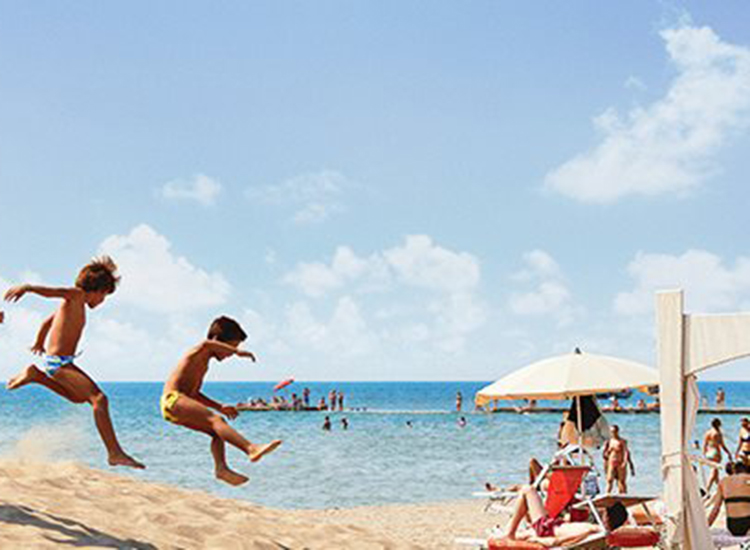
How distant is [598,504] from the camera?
975 cm

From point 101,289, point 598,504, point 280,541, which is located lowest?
point 280,541

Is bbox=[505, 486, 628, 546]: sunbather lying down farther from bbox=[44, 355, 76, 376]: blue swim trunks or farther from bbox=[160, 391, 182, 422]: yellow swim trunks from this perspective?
bbox=[44, 355, 76, 376]: blue swim trunks

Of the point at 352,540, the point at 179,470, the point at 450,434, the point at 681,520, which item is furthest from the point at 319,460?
the point at 681,520

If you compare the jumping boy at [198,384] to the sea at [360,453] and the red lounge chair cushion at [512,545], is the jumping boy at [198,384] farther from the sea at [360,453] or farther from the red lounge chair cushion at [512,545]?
the sea at [360,453]

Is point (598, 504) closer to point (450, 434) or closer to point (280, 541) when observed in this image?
point (280, 541)

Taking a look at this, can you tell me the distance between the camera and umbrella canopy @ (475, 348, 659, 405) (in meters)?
9.95

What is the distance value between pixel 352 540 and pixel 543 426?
157 feet

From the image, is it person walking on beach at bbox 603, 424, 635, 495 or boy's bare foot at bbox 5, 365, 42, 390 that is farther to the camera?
person walking on beach at bbox 603, 424, 635, 495

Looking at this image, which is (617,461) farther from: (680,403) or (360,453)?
(360,453)

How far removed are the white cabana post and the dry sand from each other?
10.7ft

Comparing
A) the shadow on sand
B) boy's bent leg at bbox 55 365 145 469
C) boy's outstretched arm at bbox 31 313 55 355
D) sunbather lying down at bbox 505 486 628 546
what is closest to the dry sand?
the shadow on sand

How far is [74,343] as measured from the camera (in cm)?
633

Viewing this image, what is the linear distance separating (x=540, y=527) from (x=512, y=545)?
0.38 meters

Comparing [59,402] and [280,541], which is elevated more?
[59,402]
